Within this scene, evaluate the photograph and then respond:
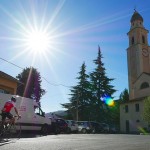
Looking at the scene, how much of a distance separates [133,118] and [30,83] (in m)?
20.0

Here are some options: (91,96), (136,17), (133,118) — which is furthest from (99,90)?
(136,17)

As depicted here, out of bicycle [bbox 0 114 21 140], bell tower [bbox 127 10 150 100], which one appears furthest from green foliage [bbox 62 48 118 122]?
bicycle [bbox 0 114 21 140]

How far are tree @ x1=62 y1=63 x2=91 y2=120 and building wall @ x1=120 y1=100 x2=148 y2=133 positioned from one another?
25.1ft

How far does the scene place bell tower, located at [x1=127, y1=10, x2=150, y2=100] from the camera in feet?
230

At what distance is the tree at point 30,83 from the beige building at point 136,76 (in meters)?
17.4

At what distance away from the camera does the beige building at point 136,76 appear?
174 feet

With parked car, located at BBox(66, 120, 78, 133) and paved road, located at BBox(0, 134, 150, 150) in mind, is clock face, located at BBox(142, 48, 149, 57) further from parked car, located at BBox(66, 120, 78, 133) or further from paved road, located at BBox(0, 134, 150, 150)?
paved road, located at BBox(0, 134, 150, 150)

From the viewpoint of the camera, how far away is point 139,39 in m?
74.5

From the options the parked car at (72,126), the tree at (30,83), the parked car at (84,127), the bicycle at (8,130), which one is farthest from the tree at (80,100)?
the bicycle at (8,130)

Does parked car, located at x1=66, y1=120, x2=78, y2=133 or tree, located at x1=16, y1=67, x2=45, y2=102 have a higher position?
tree, located at x1=16, y1=67, x2=45, y2=102

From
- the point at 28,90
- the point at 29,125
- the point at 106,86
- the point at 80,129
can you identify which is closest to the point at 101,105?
the point at 106,86

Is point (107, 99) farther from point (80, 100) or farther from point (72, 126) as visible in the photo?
point (72, 126)

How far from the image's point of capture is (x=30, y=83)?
172ft

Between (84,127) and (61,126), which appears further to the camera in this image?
(84,127)
